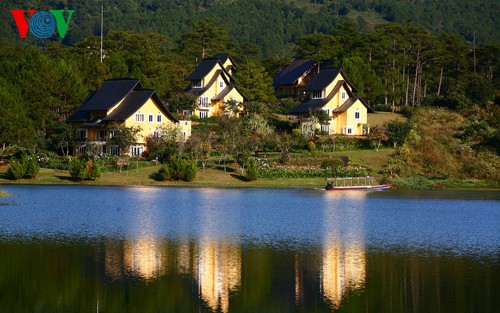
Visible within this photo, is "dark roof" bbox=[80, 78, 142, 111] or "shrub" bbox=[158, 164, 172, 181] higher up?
"dark roof" bbox=[80, 78, 142, 111]

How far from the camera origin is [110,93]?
93125 mm

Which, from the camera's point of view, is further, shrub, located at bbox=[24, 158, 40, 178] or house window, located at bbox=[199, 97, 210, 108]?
house window, located at bbox=[199, 97, 210, 108]

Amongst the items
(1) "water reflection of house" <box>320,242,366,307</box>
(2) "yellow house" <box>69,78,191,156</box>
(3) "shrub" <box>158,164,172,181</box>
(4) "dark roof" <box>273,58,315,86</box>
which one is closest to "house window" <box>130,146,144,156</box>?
(2) "yellow house" <box>69,78,191,156</box>

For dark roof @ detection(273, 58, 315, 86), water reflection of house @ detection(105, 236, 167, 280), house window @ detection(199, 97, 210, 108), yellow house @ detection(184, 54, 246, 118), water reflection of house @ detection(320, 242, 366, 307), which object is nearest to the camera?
water reflection of house @ detection(320, 242, 366, 307)

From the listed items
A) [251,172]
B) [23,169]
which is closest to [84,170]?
[23,169]

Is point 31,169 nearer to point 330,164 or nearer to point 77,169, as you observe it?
point 77,169

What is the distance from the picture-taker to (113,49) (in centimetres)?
13138

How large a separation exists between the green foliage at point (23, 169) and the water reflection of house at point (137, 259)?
117 feet

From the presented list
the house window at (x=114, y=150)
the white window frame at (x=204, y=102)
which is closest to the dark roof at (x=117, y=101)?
the house window at (x=114, y=150)

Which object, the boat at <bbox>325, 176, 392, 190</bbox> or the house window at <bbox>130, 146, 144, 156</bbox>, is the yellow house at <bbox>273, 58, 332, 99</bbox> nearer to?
the house window at <bbox>130, 146, 144, 156</bbox>

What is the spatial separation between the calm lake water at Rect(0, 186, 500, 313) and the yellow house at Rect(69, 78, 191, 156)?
→ 3105cm

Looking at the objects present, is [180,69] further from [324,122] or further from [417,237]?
[417,237]

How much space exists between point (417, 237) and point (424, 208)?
48.5 feet

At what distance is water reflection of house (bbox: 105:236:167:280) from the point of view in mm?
30812
